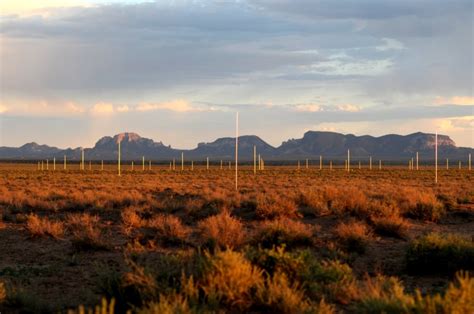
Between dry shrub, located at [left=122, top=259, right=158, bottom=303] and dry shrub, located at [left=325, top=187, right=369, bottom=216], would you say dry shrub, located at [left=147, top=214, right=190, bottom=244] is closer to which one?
dry shrub, located at [left=325, top=187, right=369, bottom=216]

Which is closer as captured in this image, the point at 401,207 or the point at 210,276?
the point at 210,276

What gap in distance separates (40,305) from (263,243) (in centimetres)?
662

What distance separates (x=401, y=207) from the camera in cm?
2388

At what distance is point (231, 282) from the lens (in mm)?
9703

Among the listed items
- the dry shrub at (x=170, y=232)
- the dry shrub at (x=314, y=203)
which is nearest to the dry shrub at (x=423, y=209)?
the dry shrub at (x=314, y=203)

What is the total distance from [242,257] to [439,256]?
4810mm

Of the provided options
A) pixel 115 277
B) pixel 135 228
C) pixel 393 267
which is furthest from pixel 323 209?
pixel 115 277

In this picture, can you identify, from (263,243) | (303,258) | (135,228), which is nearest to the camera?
(303,258)

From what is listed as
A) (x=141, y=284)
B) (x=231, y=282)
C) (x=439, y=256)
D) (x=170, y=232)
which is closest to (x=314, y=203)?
(x=170, y=232)

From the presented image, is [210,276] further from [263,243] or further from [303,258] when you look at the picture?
[263,243]

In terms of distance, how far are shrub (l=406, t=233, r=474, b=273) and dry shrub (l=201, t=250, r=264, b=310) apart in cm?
463

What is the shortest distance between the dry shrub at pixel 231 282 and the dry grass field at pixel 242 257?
0.7 inches

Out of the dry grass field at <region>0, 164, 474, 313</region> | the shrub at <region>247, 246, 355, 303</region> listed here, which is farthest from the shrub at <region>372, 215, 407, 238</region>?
the shrub at <region>247, 246, 355, 303</region>

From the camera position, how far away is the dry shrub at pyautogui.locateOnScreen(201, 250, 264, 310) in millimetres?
9625
